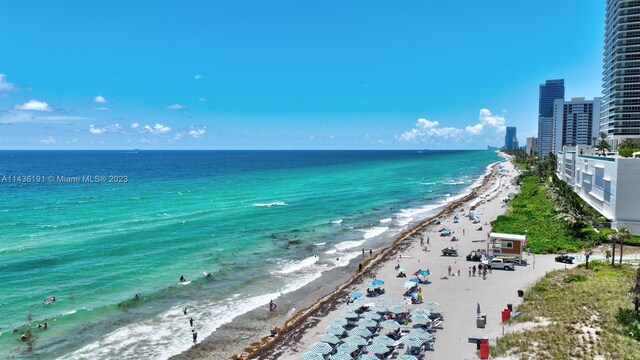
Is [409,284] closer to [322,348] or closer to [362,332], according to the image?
[362,332]

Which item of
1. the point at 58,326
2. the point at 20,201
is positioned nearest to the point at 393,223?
the point at 58,326

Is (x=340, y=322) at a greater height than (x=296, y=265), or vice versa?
(x=340, y=322)

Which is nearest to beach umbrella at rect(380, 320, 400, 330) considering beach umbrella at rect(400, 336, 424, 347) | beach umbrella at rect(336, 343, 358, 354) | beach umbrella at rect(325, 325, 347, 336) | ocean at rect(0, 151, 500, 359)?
beach umbrella at rect(400, 336, 424, 347)

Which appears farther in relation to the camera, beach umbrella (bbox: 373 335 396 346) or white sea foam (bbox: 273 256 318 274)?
white sea foam (bbox: 273 256 318 274)

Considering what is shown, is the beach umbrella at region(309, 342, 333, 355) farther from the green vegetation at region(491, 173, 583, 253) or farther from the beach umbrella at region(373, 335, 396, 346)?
the green vegetation at region(491, 173, 583, 253)

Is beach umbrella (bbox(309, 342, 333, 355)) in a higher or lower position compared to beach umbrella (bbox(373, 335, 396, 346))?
lower

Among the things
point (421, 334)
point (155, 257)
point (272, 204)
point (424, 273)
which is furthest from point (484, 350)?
point (272, 204)

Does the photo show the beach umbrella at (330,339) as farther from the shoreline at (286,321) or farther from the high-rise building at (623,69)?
the high-rise building at (623,69)
